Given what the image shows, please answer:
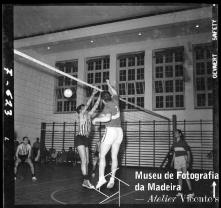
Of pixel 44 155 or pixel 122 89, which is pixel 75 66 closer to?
pixel 122 89

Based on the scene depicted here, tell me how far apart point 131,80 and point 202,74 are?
9.77ft

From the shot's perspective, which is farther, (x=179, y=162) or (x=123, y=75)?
(x=123, y=75)

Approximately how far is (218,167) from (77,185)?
3.73 m

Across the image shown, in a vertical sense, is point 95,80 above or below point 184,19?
below

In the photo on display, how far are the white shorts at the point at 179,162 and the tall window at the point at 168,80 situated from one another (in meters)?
5.43

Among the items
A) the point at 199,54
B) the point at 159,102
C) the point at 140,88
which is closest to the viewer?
the point at 199,54

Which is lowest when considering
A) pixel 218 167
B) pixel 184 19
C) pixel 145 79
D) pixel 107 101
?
pixel 218 167

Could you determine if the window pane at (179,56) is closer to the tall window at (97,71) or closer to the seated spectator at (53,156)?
the tall window at (97,71)

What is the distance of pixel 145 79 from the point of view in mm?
11531

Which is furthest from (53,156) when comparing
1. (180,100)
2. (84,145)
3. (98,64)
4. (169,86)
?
(84,145)

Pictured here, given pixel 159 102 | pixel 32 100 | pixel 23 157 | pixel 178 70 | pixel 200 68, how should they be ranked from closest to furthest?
1. pixel 23 157
2. pixel 200 68
3. pixel 178 70
4. pixel 159 102
5. pixel 32 100

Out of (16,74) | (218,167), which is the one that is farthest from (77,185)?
(16,74)

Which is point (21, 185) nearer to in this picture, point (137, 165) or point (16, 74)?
point (137, 165)

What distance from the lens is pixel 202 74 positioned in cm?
1038
